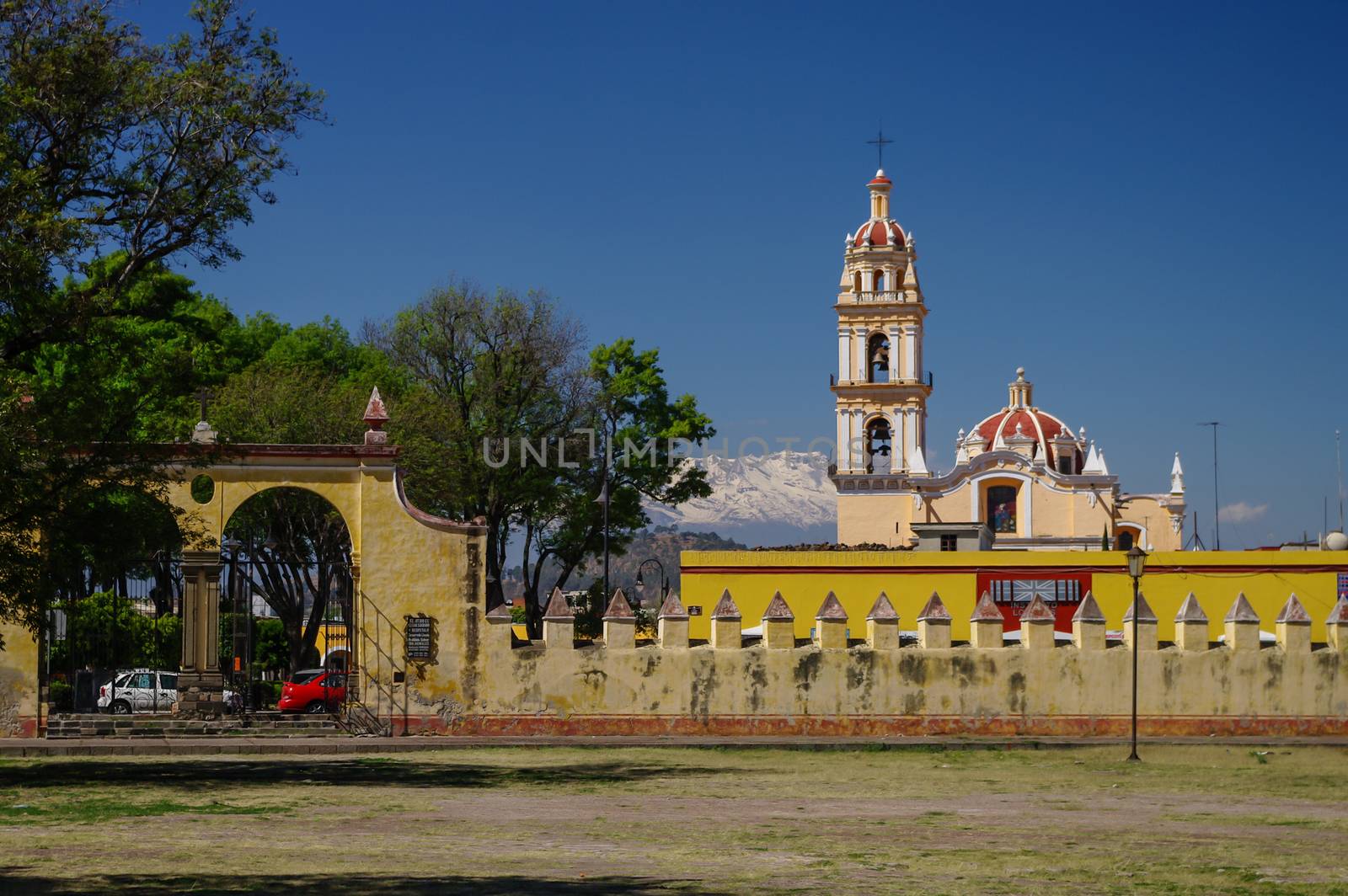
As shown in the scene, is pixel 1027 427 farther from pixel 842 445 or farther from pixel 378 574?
pixel 378 574

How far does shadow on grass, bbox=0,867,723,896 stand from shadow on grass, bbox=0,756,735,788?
7.83 metres

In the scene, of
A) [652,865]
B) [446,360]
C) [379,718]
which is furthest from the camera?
[446,360]

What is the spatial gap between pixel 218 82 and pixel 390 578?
8398 mm

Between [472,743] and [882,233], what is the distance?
232 feet

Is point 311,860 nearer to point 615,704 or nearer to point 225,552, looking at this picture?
point 615,704

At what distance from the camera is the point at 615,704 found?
27.5 m

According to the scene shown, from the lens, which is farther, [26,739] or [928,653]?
[928,653]

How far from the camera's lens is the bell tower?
91875mm

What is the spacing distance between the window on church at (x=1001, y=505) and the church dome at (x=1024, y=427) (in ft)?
34.9

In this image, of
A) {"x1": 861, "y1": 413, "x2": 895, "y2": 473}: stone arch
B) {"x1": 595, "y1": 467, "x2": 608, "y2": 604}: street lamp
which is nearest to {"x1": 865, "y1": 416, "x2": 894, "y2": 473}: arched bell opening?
{"x1": 861, "y1": 413, "x2": 895, "y2": 473}: stone arch

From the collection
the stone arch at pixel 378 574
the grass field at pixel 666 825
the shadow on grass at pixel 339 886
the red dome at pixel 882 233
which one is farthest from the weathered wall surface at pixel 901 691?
the red dome at pixel 882 233

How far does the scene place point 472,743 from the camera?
26125 millimetres

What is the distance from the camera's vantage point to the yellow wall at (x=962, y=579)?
46.4m

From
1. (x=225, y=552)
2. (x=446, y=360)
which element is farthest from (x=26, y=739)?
(x=446, y=360)
